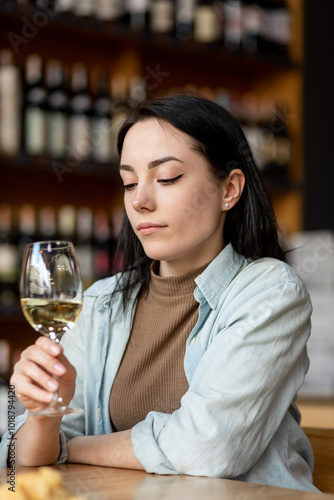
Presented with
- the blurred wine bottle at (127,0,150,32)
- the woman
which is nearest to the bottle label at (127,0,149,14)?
the blurred wine bottle at (127,0,150,32)

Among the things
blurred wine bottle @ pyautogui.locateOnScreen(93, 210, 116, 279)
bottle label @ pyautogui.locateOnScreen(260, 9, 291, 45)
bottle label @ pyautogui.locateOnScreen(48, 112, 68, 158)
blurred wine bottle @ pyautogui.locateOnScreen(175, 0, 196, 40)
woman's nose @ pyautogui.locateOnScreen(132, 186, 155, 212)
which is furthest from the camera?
bottle label @ pyautogui.locateOnScreen(260, 9, 291, 45)

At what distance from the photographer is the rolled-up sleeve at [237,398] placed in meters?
0.93

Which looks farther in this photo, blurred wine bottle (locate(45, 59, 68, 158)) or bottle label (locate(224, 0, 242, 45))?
bottle label (locate(224, 0, 242, 45))

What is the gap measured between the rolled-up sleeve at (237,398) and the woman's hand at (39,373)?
0.58 feet

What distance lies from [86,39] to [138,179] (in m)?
1.75

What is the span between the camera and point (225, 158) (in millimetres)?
1215

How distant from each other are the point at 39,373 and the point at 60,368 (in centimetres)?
4

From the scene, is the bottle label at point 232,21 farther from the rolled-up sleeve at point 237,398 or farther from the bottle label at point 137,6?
the rolled-up sleeve at point 237,398

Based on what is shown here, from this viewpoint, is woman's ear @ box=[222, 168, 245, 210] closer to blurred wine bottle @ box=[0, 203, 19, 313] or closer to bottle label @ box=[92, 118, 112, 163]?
blurred wine bottle @ box=[0, 203, 19, 313]

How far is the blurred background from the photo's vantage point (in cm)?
Result: 238

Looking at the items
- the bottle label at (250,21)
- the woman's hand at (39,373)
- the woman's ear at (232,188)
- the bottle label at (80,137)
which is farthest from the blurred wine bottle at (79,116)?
the woman's hand at (39,373)

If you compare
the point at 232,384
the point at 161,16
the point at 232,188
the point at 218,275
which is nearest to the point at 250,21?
the point at 161,16

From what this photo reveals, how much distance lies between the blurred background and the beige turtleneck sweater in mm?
755

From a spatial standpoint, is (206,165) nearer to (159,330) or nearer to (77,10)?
(159,330)
